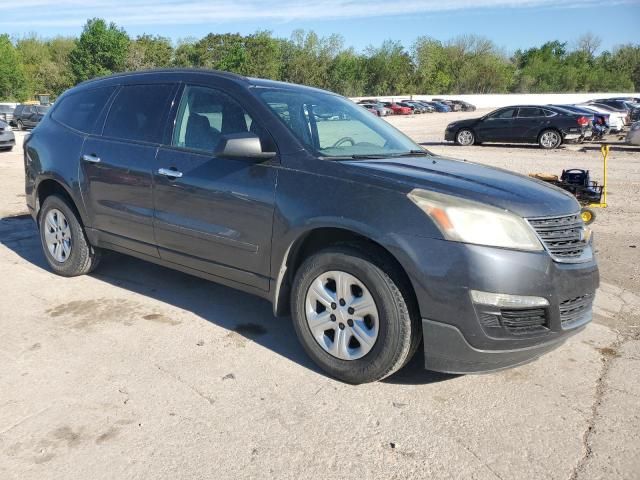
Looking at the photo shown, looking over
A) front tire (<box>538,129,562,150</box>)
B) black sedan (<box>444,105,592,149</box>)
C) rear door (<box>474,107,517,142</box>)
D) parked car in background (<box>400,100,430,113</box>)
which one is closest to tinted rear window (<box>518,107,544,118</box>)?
black sedan (<box>444,105,592,149</box>)

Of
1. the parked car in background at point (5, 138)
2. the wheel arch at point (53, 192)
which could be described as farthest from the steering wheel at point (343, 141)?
the parked car in background at point (5, 138)

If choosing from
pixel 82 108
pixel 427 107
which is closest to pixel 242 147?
pixel 82 108

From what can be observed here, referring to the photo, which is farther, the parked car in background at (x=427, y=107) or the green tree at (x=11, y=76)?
the green tree at (x=11, y=76)

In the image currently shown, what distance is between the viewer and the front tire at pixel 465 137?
22750mm

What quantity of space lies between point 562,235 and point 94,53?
289 ft

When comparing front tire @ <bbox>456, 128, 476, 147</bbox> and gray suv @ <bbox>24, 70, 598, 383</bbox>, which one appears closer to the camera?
gray suv @ <bbox>24, 70, 598, 383</bbox>

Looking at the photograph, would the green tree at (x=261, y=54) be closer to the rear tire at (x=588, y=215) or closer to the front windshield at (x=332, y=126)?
the rear tire at (x=588, y=215)

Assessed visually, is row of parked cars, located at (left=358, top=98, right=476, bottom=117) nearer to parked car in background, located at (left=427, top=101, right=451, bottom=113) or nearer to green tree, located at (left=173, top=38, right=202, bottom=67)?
parked car in background, located at (left=427, top=101, right=451, bottom=113)

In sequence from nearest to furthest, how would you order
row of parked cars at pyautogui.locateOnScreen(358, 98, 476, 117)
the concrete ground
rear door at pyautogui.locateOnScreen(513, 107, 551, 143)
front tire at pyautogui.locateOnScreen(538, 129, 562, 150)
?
the concrete ground < front tire at pyautogui.locateOnScreen(538, 129, 562, 150) < rear door at pyautogui.locateOnScreen(513, 107, 551, 143) < row of parked cars at pyautogui.locateOnScreen(358, 98, 476, 117)

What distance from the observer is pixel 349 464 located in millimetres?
2723

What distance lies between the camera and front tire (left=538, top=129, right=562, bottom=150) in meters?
21.1

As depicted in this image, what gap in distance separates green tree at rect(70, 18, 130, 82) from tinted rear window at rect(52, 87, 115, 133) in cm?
8090

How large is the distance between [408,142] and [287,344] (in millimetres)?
→ 1892

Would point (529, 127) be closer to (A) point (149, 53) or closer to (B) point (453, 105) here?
(B) point (453, 105)
